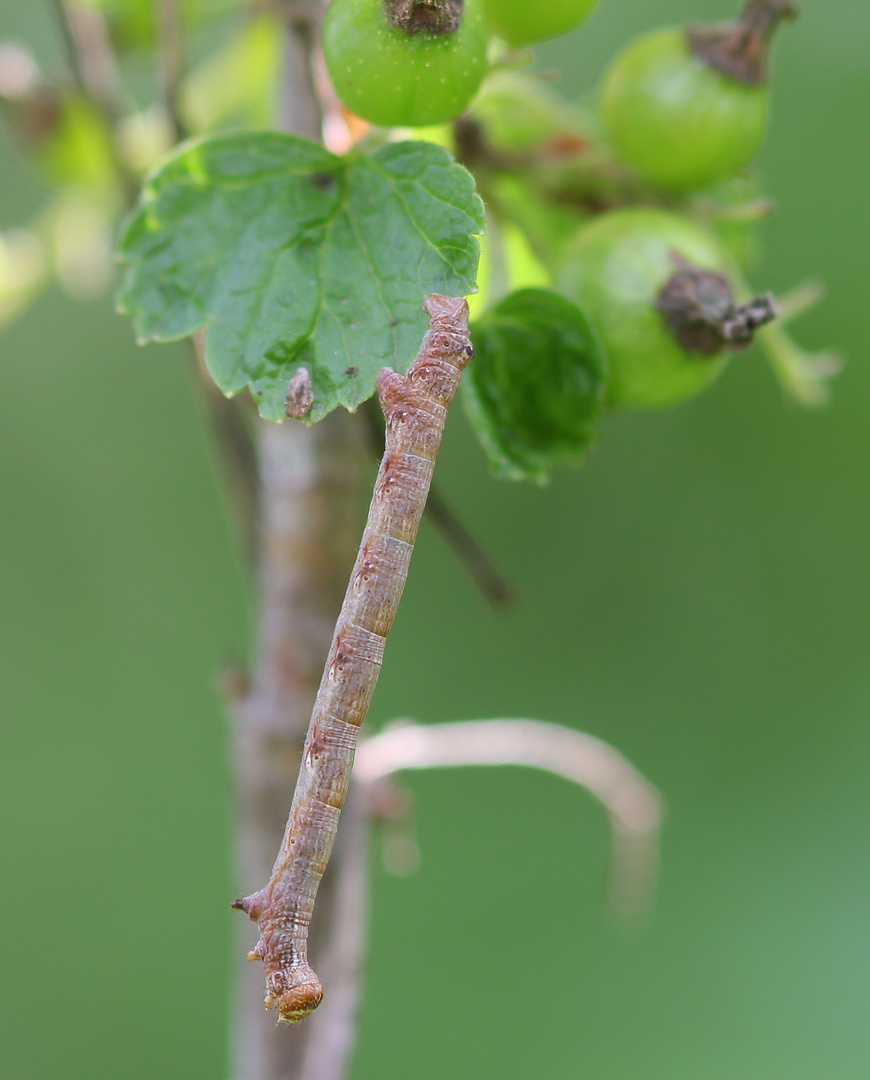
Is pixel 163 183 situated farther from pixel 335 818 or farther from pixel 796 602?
pixel 796 602

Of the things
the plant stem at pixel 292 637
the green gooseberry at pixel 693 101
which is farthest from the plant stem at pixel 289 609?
the green gooseberry at pixel 693 101

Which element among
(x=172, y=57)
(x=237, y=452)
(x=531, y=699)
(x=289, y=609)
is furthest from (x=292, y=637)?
(x=531, y=699)

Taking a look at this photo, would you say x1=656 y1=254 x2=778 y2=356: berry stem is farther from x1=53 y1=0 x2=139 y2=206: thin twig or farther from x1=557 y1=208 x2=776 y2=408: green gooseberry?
x1=53 y1=0 x2=139 y2=206: thin twig

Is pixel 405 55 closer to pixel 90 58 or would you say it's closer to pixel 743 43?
pixel 743 43

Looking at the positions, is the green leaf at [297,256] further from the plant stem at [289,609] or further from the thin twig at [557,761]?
the thin twig at [557,761]

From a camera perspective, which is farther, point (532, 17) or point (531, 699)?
point (531, 699)
